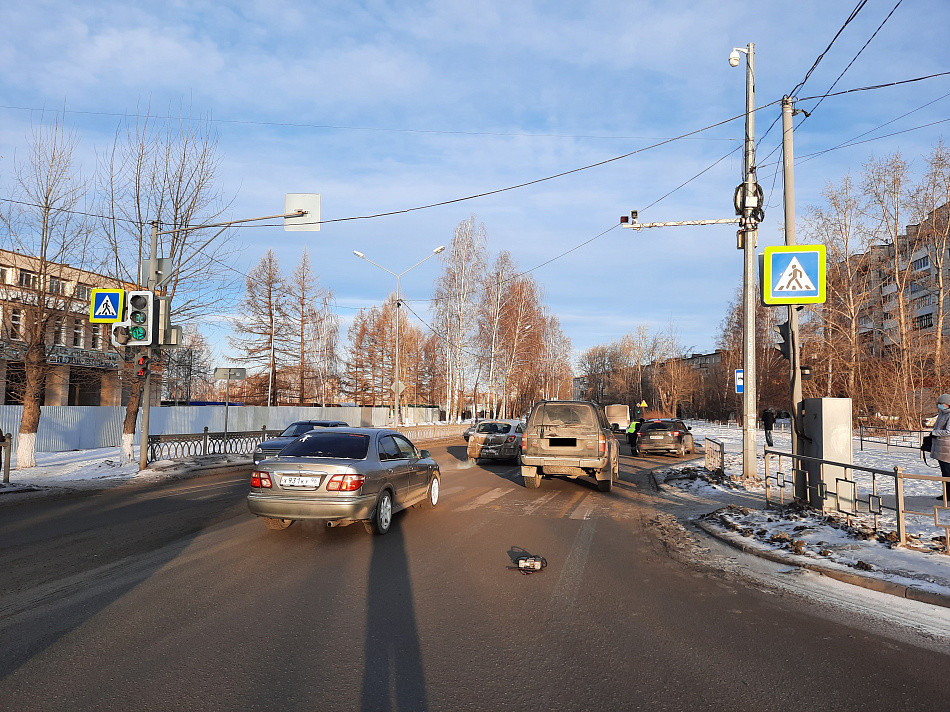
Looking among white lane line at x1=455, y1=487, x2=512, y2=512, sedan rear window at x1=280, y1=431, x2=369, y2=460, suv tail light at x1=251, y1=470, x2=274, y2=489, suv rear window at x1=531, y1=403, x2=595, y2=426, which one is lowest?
white lane line at x1=455, y1=487, x2=512, y2=512

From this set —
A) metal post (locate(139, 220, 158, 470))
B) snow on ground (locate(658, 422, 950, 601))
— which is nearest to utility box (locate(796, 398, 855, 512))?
snow on ground (locate(658, 422, 950, 601))

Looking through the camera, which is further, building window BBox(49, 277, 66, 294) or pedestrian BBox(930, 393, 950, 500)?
building window BBox(49, 277, 66, 294)

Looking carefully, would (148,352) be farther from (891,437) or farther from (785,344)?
(891,437)

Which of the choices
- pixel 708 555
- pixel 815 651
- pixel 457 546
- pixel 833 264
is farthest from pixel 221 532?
pixel 833 264

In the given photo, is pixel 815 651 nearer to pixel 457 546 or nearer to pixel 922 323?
pixel 457 546

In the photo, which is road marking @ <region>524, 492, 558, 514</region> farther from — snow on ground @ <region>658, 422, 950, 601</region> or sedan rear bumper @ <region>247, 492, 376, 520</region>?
sedan rear bumper @ <region>247, 492, 376, 520</region>

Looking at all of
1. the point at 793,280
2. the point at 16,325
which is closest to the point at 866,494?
the point at 793,280

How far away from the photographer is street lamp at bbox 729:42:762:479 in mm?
14109

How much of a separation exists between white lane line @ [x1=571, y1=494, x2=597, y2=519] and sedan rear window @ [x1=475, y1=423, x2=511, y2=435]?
29.7 feet

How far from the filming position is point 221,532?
8.88 meters

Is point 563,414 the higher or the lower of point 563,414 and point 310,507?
the higher

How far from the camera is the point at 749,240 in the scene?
558 inches

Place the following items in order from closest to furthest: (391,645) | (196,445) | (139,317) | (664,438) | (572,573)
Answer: (391,645)
(572,573)
(139,317)
(196,445)
(664,438)

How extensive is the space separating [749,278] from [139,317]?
14.7 meters
